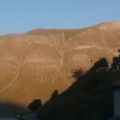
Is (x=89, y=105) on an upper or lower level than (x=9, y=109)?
upper

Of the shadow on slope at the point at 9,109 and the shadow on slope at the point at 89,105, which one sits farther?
the shadow on slope at the point at 9,109

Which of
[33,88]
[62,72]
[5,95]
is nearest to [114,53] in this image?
[62,72]

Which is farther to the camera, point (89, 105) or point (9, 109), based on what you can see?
point (9, 109)

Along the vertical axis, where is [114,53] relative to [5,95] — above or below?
above

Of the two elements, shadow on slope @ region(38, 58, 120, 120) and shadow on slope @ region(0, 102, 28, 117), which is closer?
shadow on slope @ region(38, 58, 120, 120)

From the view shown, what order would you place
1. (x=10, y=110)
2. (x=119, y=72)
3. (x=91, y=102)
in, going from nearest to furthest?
(x=91, y=102) < (x=119, y=72) < (x=10, y=110)

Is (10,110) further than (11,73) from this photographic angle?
No

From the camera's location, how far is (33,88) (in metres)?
184

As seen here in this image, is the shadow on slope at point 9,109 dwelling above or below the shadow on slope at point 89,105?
below

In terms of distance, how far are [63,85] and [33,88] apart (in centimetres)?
1352

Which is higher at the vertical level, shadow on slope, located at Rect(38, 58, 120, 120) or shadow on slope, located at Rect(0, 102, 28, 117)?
shadow on slope, located at Rect(38, 58, 120, 120)

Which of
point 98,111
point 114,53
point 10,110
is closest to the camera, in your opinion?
point 98,111

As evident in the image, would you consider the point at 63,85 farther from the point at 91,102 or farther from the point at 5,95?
the point at 91,102

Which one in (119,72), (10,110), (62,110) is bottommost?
(10,110)
